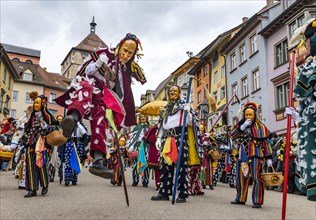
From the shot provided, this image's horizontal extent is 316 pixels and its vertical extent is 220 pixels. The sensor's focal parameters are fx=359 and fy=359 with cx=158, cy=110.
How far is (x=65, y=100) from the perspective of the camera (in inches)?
170

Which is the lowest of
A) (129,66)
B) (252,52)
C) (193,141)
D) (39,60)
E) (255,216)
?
(255,216)

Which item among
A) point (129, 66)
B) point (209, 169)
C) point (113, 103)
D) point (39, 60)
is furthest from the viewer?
point (39, 60)

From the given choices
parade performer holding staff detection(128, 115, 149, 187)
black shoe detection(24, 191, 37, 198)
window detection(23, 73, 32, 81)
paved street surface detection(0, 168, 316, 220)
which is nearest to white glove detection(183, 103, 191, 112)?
paved street surface detection(0, 168, 316, 220)

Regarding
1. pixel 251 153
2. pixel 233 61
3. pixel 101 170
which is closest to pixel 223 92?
pixel 233 61

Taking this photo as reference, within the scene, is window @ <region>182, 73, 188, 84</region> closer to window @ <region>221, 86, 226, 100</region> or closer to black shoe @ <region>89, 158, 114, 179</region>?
window @ <region>221, 86, 226, 100</region>

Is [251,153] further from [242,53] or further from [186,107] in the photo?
[242,53]

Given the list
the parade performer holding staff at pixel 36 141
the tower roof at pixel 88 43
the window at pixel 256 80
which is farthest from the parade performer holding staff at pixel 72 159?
the tower roof at pixel 88 43

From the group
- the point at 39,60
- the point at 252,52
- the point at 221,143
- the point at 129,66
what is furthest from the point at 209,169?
the point at 39,60

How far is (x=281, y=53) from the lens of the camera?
74.0 ft

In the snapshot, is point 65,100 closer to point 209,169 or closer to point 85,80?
point 85,80

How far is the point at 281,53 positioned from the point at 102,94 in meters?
20.3

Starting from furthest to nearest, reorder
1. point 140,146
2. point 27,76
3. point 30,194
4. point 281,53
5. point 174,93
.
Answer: point 27,76 < point 281,53 < point 140,146 < point 174,93 < point 30,194

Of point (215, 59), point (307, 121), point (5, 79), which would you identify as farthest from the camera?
point (5, 79)

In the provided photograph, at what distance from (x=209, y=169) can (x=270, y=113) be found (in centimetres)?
1295
